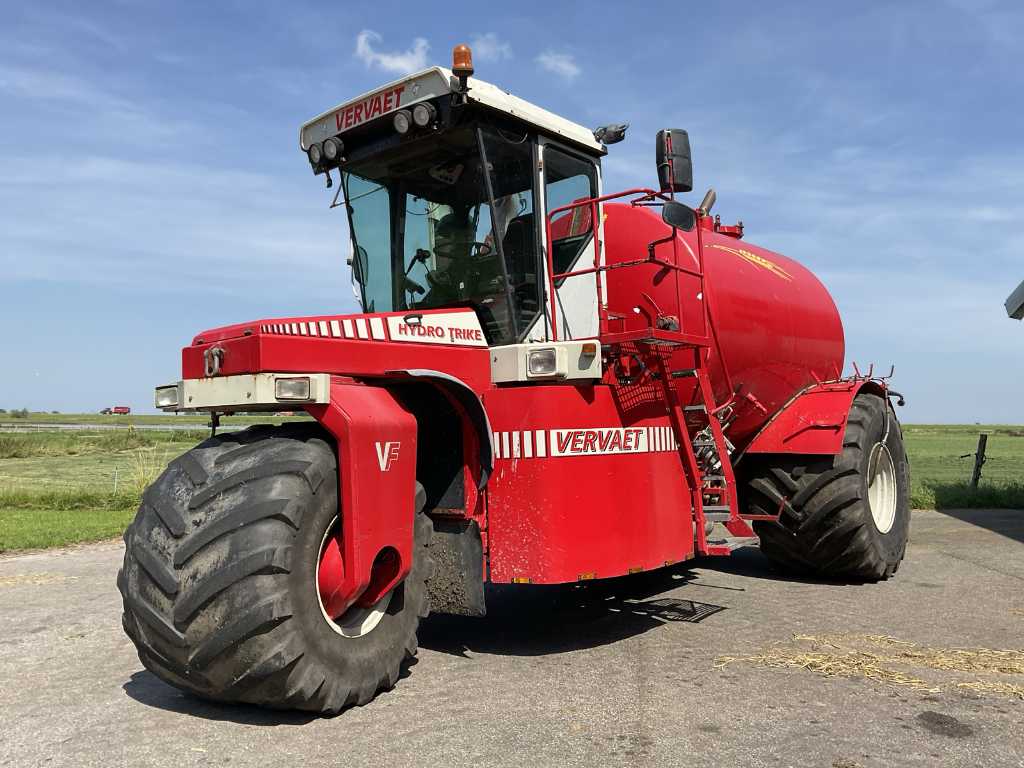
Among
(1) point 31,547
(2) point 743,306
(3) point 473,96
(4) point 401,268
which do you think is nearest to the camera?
(3) point 473,96

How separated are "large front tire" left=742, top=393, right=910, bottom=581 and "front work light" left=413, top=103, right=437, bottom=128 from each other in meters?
4.33

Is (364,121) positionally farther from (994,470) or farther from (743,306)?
(994,470)

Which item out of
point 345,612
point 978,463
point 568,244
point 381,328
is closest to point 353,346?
point 381,328

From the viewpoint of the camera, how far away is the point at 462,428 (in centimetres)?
496

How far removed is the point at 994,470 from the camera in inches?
892

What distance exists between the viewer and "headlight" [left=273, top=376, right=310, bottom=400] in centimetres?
395

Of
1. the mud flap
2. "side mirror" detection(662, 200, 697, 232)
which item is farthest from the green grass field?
"side mirror" detection(662, 200, 697, 232)

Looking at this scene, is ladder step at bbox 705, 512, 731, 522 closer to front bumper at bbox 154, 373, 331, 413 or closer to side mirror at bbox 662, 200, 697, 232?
side mirror at bbox 662, 200, 697, 232

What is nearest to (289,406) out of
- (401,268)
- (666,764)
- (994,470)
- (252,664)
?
(252,664)

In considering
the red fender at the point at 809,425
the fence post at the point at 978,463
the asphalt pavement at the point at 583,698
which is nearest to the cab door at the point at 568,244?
the asphalt pavement at the point at 583,698

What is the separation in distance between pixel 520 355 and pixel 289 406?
5.11ft

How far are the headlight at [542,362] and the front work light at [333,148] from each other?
1.93 meters

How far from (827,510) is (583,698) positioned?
145 inches

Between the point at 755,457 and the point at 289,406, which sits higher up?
the point at 289,406
